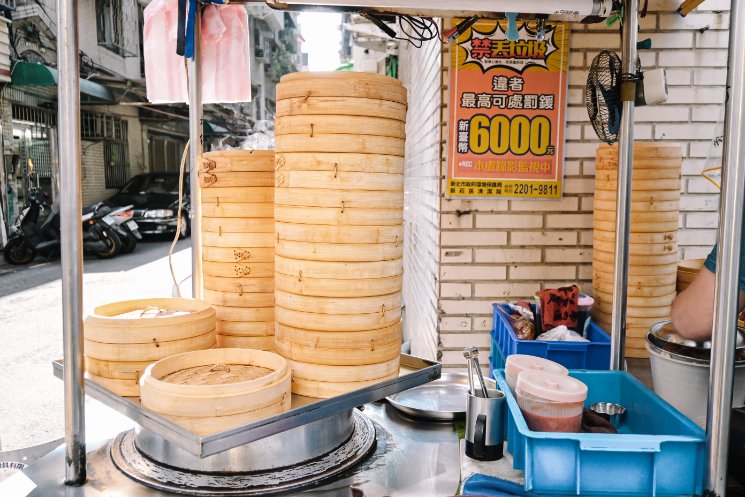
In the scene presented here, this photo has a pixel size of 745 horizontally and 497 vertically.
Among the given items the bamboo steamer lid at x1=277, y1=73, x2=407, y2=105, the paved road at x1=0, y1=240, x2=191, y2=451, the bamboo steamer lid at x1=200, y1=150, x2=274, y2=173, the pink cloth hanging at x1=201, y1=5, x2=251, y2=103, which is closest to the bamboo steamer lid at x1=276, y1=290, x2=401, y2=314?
the bamboo steamer lid at x1=200, y1=150, x2=274, y2=173

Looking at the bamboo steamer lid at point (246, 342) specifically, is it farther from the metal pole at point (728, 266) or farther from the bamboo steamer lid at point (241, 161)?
the metal pole at point (728, 266)

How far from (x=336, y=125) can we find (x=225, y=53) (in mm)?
1419

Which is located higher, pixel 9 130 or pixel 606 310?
pixel 9 130

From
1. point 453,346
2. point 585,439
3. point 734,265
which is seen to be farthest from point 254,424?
point 453,346

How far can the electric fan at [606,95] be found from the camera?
2557 mm

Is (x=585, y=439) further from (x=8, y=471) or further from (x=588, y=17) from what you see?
(x=8, y=471)

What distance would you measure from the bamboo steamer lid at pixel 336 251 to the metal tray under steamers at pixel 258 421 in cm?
47

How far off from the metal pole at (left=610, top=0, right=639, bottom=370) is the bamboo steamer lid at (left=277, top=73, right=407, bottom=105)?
1.06 m

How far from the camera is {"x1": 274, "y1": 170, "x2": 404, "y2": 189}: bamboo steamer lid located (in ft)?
6.62

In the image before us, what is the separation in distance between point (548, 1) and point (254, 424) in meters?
1.79

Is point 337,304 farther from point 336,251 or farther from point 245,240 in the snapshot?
point 245,240

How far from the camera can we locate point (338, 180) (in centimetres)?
202

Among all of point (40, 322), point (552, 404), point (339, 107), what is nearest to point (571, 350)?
point (552, 404)

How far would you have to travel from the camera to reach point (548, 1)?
2145mm
